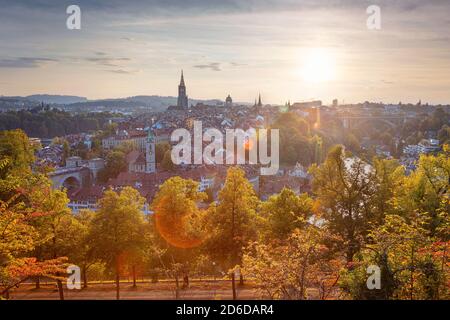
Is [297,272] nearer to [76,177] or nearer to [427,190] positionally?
[427,190]

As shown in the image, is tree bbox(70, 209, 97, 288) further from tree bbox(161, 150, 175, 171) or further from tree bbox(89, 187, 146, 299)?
tree bbox(161, 150, 175, 171)

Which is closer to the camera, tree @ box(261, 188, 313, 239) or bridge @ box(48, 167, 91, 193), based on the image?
tree @ box(261, 188, 313, 239)

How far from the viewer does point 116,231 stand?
1097cm


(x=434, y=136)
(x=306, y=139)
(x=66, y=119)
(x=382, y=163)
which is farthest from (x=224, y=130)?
(x=382, y=163)

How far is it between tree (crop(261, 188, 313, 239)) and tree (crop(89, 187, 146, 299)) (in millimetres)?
3351

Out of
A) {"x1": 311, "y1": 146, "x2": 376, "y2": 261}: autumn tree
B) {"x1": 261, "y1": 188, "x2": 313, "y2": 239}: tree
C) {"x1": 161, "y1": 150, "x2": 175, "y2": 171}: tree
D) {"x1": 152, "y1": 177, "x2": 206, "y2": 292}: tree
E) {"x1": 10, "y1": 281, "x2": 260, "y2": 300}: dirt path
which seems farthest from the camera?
{"x1": 161, "y1": 150, "x2": 175, "y2": 171}: tree

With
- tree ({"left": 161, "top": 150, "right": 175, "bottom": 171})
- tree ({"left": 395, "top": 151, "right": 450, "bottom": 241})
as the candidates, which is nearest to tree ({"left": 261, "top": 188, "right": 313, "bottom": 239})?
tree ({"left": 395, "top": 151, "right": 450, "bottom": 241})

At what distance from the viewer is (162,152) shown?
45.1m

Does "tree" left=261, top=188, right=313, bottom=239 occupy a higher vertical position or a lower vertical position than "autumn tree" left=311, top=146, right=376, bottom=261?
lower

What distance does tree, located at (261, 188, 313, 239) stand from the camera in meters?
12.1

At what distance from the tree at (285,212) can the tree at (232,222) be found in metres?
0.73

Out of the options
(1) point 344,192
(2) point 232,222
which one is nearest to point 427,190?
(1) point 344,192
